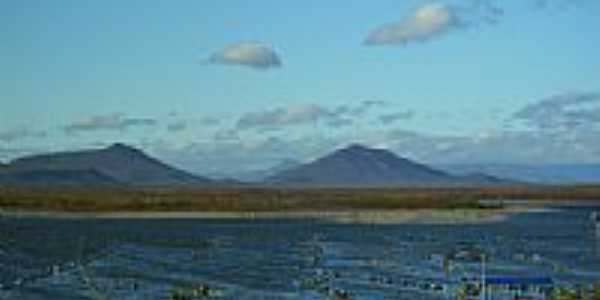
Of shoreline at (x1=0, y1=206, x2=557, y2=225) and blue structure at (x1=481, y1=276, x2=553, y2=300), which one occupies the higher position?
shoreline at (x1=0, y1=206, x2=557, y2=225)

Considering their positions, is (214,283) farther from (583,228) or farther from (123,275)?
(583,228)

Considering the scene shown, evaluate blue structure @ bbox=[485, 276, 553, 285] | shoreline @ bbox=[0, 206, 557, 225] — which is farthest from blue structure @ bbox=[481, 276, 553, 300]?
shoreline @ bbox=[0, 206, 557, 225]

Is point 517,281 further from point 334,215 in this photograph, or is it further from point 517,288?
point 334,215

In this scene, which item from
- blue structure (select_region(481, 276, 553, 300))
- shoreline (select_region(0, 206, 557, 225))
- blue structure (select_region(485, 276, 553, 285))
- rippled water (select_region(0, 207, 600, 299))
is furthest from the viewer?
shoreline (select_region(0, 206, 557, 225))

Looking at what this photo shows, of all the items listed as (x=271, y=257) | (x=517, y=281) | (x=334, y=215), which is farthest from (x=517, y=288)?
(x=334, y=215)

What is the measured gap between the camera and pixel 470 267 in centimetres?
5550

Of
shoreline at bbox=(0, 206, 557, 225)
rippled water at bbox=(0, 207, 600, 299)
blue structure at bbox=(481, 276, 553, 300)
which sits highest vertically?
shoreline at bbox=(0, 206, 557, 225)

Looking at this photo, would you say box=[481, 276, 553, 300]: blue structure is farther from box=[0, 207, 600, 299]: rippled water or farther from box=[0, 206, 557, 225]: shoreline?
box=[0, 206, 557, 225]: shoreline

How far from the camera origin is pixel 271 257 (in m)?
60.5

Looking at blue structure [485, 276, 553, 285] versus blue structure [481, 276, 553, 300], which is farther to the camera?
blue structure [485, 276, 553, 285]

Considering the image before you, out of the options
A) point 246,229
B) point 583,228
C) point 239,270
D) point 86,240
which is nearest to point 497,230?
point 583,228

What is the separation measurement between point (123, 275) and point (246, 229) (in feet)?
114

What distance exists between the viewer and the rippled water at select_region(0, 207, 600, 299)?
152 ft

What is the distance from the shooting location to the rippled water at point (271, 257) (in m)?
46.3
